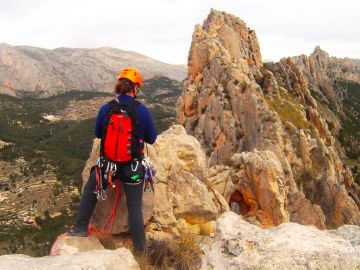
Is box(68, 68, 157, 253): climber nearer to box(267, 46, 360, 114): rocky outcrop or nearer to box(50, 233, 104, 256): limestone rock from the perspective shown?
box(50, 233, 104, 256): limestone rock

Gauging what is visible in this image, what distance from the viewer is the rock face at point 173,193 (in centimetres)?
855

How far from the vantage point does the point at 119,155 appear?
728 cm

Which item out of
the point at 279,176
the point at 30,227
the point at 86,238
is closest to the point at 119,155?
the point at 86,238

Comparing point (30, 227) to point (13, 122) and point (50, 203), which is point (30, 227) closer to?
point (50, 203)

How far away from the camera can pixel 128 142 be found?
724 centimetres

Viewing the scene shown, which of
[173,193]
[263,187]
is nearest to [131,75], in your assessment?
[173,193]

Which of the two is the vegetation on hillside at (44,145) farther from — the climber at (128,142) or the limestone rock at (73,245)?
the climber at (128,142)

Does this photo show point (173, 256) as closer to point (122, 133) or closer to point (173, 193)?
point (122, 133)

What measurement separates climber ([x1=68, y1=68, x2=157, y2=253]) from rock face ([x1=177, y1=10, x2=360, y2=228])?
14.6m

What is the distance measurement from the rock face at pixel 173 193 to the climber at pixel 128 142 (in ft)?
2.99

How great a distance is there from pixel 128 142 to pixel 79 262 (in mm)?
2205

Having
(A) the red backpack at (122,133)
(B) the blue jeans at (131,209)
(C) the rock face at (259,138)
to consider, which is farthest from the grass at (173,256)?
(C) the rock face at (259,138)

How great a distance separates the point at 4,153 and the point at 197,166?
9872 cm

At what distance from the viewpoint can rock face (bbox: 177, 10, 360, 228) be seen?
23203mm
